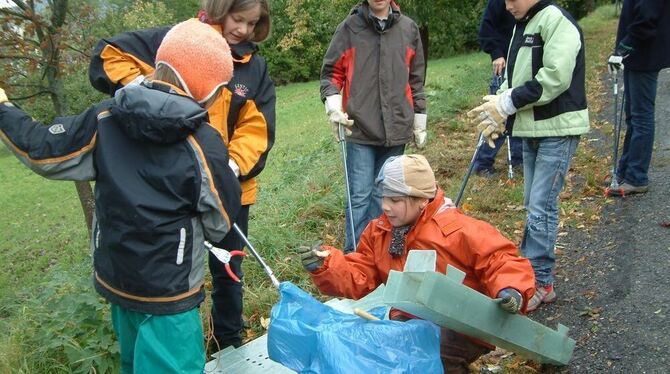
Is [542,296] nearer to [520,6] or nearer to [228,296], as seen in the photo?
[520,6]

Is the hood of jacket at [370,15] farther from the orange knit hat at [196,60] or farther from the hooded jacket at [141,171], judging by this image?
the hooded jacket at [141,171]

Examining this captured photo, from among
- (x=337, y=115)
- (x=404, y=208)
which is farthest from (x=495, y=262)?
(x=337, y=115)

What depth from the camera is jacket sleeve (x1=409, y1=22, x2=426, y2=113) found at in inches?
179

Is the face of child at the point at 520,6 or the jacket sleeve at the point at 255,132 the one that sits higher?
the face of child at the point at 520,6

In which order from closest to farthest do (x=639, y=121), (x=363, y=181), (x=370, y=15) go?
(x=370, y=15) → (x=363, y=181) → (x=639, y=121)

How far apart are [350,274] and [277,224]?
290cm

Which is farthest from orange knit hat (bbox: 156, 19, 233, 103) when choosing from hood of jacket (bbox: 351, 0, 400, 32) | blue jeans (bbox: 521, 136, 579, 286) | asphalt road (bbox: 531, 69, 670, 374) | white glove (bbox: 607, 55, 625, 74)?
white glove (bbox: 607, 55, 625, 74)

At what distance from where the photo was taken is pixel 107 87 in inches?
128

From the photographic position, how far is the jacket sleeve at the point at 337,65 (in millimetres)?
4445

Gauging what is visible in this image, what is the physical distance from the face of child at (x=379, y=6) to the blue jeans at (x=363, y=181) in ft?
3.03

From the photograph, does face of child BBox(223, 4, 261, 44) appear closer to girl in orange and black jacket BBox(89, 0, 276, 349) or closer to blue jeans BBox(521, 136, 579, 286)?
girl in orange and black jacket BBox(89, 0, 276, 349)

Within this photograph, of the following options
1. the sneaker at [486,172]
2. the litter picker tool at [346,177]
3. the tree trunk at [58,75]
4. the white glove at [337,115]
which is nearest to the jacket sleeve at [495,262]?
the litter picker tool at [346,177]

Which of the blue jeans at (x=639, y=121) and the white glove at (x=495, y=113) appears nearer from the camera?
the white glove at (x=495, y=113)

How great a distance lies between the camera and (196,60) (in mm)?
2582
